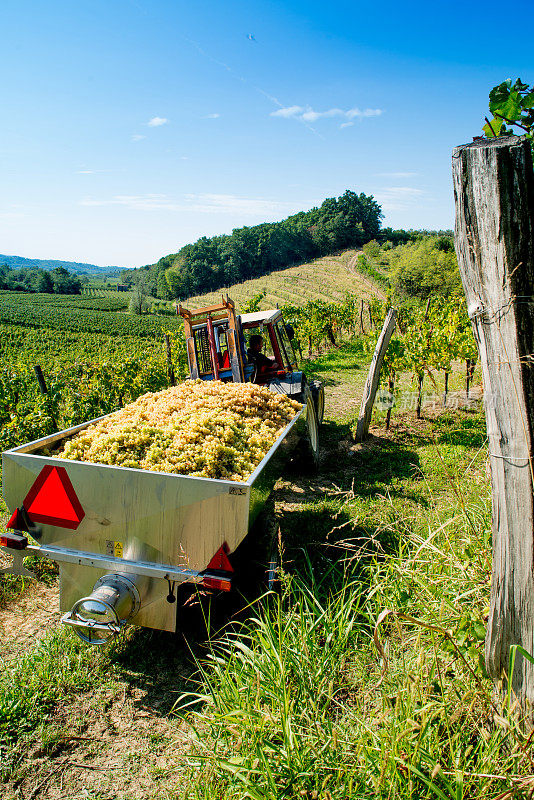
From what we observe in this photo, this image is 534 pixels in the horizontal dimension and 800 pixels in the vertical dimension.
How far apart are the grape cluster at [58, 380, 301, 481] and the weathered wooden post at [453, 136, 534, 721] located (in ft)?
6.27

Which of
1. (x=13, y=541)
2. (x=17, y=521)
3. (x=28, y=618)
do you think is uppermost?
(x=17, y=521)

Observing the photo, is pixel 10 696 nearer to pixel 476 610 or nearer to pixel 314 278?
pixel 476 610

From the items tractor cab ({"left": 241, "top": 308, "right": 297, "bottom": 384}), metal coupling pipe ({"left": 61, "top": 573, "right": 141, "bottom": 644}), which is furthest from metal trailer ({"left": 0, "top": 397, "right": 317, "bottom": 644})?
tractor cab ({"left": 241, "top": 308, "right": 297, "bottom": 384})

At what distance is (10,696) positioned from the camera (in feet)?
9.14

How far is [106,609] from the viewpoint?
2.85 m

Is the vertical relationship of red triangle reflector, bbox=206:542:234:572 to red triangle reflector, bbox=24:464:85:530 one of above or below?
below

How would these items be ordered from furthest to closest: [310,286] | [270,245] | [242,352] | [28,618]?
[270,245] < [310,286] < [242,352] < [28,618]

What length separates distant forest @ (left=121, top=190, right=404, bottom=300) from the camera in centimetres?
6625

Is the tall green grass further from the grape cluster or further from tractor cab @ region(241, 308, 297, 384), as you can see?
tractor cab @ region(241, 308, 297, 384)

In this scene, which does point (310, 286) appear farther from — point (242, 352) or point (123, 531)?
point (123, 531)

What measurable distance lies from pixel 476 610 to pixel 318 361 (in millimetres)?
13611

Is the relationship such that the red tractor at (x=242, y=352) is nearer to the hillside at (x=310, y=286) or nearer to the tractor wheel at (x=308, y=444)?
the tractor wheel at (x=308, y=444)

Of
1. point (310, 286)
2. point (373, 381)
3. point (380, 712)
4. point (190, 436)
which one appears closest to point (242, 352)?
point (373, 381)

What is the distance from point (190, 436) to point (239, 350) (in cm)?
270
